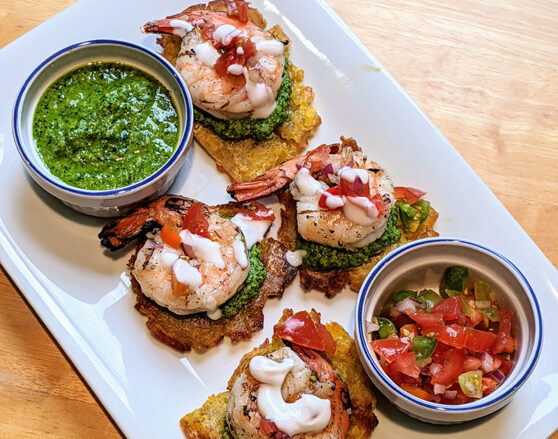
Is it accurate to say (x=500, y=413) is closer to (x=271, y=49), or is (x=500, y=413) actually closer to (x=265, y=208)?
(x=265, y=208)

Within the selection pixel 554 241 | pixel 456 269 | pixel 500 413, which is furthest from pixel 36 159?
pixel 554 241

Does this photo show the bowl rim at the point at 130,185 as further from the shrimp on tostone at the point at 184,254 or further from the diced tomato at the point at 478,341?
the diced tomato at the point at 478,341

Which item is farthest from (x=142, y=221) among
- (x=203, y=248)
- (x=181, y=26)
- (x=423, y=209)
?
(x=423, y=209)

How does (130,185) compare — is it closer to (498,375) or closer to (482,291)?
(482,291)

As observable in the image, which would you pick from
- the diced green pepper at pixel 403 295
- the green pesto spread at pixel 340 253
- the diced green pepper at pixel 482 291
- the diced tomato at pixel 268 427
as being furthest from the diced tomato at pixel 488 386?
the diced tomato at pixel 268 427

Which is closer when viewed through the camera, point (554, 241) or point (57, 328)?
point (57, 328)

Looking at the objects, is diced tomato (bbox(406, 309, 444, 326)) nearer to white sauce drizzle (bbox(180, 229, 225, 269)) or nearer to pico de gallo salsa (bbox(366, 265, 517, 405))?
pico de gallo salsa (bbox(366, 265, 517, 405))
